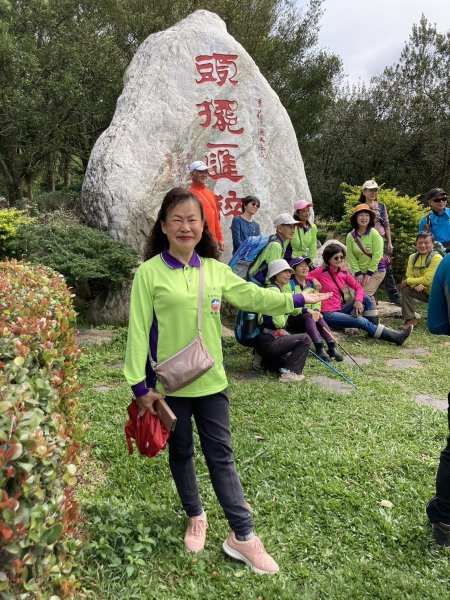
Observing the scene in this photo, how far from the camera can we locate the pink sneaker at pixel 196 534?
94.1 inches

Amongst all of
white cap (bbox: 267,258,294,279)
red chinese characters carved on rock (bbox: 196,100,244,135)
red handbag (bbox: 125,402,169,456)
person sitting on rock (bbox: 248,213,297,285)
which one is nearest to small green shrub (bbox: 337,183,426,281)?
red chinese characters carved on rock (bbox: 196,100,244,135)

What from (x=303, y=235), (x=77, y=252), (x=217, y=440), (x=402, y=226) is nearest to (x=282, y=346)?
(x=303, y=235)

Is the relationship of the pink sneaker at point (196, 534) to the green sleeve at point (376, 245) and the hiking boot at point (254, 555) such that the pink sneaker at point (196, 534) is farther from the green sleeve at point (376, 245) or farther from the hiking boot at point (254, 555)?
the green sleeve at point (376, 245)

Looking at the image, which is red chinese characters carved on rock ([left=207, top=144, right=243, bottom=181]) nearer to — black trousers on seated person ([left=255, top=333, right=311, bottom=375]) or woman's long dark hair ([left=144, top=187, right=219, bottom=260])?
black trousers on seated person ([left=255, top=333, right=311, bottom=375])

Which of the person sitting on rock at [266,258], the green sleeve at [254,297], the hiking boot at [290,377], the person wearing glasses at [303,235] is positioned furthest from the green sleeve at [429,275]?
the green sleeve at [254,297]

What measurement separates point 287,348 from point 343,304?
198 centimetres

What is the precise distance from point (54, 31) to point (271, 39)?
6.19 meters

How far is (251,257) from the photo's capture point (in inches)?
193

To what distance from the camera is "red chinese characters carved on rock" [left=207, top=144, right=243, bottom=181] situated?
7.41m

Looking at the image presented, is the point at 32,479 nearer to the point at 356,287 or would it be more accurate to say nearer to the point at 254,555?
the point at 254,555

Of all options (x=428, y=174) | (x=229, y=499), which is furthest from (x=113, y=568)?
(x=428, y=174)

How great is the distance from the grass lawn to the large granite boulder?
3.23 meters

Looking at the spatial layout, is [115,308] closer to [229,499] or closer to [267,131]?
[267,131]

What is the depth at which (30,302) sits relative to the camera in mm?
2885
